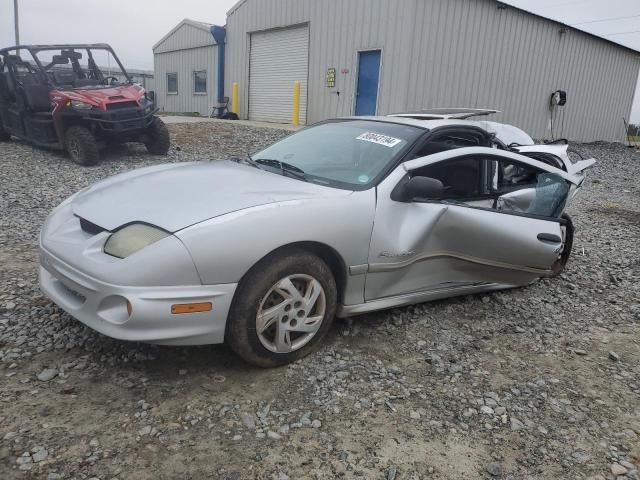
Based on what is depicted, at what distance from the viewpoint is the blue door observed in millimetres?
12883

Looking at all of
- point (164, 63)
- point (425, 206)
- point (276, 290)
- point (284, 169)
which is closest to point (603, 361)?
point (425, 206)

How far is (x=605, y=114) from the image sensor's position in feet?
62.5

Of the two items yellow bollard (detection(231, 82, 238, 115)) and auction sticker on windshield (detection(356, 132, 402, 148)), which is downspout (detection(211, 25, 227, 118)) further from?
auction sticker on windshield (detection(356, 132, 402, 148))

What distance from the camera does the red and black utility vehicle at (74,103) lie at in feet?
28.1

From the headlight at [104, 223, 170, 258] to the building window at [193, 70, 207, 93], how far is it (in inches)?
740

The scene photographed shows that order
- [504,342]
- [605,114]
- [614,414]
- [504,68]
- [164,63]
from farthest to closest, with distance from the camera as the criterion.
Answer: [164,63] → [605,114] → [504,68] → [504,342] → [614,414]

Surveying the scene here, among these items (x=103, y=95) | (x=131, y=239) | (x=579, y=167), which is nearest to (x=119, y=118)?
(x=103, y=95)

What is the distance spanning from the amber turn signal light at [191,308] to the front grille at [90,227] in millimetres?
622

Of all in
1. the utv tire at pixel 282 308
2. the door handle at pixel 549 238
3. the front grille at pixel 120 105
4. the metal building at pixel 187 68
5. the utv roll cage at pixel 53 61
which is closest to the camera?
the utv tire at pixel 282 308

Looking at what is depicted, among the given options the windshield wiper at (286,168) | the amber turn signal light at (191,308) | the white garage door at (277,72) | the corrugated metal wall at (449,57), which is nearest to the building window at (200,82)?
the corrugated metal wall at (449,57)

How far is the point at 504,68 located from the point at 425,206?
12.8 meters

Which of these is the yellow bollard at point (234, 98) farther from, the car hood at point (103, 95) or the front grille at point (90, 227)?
the front grille at point (90, 227)

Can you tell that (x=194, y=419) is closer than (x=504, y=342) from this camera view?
Yes

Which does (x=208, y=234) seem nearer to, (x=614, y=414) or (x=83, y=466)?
(x=83, y=466)
